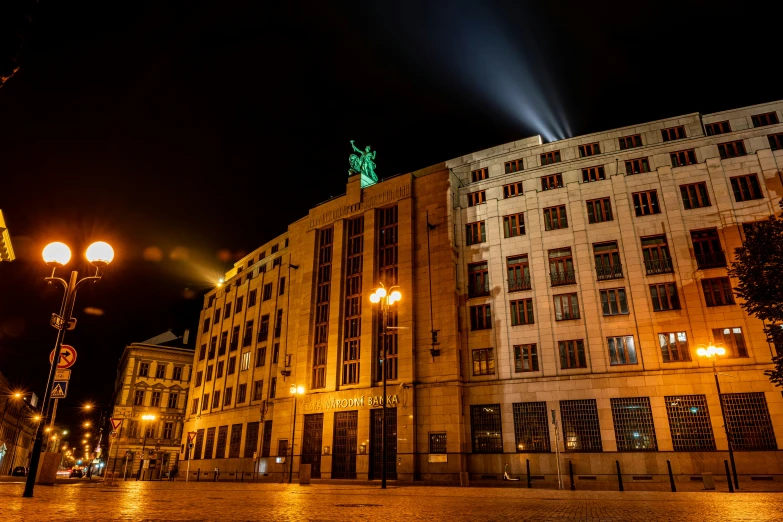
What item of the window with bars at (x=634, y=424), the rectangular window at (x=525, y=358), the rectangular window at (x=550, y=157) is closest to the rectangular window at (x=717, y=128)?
the rectangular window at (x=550, y=157)

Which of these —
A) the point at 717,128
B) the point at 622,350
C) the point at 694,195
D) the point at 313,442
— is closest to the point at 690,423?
the point at 622,350

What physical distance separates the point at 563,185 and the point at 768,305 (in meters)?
16.5

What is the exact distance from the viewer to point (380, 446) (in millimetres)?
36156

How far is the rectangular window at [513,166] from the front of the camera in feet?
131

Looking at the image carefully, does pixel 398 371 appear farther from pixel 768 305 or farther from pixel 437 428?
pixel 768 305

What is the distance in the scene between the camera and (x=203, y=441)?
54656mm

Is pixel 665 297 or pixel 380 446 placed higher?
pixel 665 297

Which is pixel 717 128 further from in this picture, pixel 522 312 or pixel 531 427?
pixel 531 427

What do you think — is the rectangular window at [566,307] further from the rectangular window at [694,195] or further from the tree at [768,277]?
the tree at [768,277]

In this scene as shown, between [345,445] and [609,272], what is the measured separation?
24328 millimetres

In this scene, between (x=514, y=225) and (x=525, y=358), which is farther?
(x=514, y=225)

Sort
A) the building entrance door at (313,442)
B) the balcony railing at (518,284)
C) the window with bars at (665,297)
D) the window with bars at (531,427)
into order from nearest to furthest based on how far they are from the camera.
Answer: the window with bars at (665,297) → the window with bars at (531,427) → the balcony railing at (518,284) → the building entrance door at (313,442)

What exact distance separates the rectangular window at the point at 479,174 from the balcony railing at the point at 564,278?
11.2m

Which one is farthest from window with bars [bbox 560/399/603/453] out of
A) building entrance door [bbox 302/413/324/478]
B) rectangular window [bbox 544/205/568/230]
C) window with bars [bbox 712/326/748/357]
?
building entrance door [bbox 302/413/324/478]
